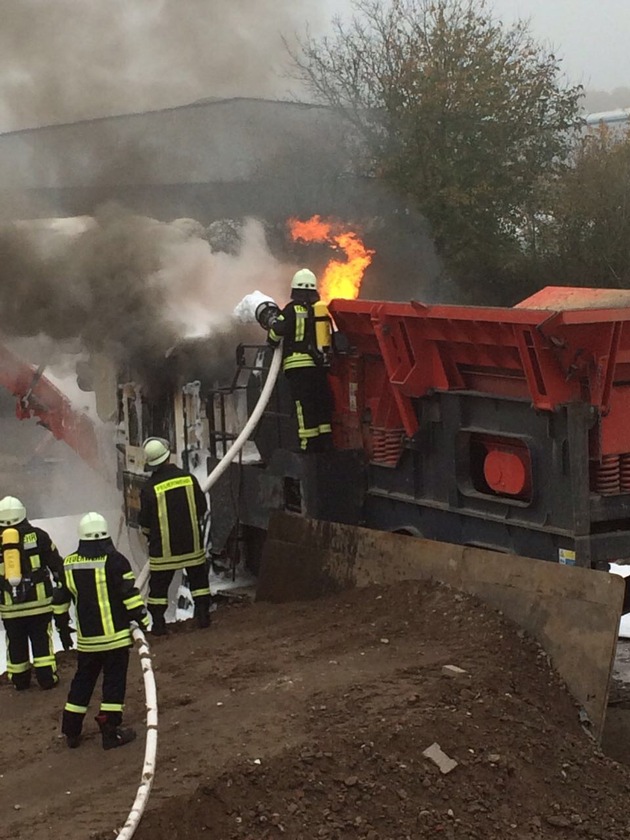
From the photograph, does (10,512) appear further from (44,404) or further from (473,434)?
(44,404)

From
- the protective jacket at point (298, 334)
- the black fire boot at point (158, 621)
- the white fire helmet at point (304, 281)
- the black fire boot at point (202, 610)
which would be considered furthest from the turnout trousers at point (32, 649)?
the white fire helmet at point (304, 281)

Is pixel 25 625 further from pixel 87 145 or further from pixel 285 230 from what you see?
pixel 285 230

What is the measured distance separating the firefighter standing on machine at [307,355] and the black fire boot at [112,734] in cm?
294

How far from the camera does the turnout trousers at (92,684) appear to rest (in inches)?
218

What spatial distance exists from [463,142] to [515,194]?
1289mm

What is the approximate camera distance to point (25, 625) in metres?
6.81

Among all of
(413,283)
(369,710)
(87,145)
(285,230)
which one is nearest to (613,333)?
(369,710)

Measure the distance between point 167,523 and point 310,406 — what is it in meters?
1.38

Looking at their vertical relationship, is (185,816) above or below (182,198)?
below

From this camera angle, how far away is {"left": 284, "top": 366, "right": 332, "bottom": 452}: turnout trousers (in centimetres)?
804

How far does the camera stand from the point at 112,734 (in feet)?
18.1

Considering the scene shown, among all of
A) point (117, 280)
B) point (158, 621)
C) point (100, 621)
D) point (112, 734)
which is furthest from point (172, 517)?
point (117, 280)

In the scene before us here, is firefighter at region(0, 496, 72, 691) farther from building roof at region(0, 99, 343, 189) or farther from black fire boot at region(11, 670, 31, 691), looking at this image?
building roof at region(0, 99, 343, 189)

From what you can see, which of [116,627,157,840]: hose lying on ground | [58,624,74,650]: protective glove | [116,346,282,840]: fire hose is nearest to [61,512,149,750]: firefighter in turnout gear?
[116,346,282,840]: fire hose
